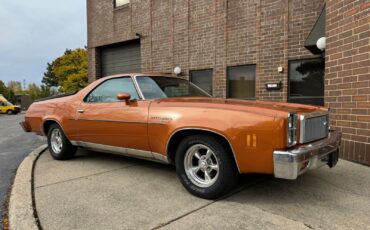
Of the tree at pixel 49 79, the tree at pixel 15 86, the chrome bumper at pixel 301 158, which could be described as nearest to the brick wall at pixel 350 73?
the chrome bumper at pixel 301 158

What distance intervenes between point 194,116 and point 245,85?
5558mm

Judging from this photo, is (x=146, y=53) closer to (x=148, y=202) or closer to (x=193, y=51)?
(x=193, y=51)

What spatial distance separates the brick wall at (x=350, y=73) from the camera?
438 cm

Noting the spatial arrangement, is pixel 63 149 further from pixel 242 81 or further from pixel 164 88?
pixel 242 81

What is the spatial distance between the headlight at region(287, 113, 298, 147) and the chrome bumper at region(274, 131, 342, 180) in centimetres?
8

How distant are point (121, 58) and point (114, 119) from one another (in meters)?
8.77

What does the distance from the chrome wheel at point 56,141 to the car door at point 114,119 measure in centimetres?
67

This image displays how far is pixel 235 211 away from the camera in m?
2.76

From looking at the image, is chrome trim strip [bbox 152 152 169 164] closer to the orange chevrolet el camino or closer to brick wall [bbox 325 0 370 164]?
the orange chevrolet el camino

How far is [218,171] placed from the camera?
2.94 meters

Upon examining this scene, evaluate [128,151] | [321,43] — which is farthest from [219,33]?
[128,151]

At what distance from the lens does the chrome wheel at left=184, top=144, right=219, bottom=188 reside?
3.11 metres

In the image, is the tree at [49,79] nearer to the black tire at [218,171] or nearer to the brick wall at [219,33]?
the brick wall at [219,33]

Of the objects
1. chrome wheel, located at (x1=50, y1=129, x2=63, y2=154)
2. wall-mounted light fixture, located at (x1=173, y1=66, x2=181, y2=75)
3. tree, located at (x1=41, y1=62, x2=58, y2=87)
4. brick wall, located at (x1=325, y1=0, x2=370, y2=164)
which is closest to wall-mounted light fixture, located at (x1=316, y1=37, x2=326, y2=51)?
brick wall, located at (x1=325, y1=0, x2=370, y2=164)
